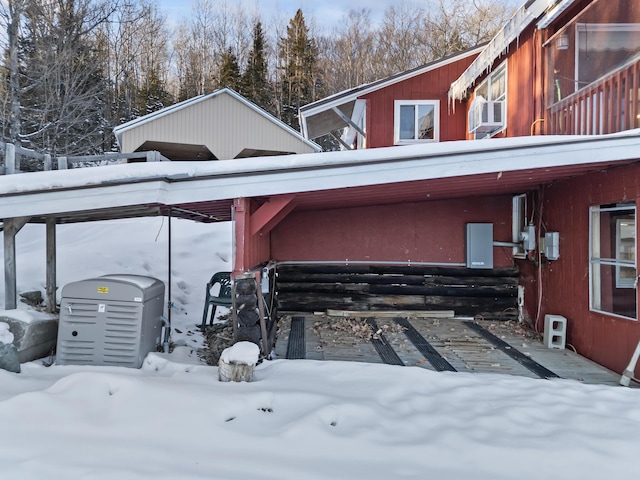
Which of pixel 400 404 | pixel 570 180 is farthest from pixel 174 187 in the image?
pixel 570 180

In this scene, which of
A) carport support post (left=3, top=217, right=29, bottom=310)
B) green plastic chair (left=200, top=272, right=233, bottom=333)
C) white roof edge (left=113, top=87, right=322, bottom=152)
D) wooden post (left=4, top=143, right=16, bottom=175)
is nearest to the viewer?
carport support post (left=3, top=217, right=29, bottom=310)

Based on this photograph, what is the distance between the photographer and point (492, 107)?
7996 mm

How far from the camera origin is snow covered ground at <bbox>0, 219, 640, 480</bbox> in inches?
99.0

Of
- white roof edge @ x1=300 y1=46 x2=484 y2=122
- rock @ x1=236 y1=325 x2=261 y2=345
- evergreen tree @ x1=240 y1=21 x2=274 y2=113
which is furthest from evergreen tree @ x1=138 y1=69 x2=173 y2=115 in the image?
rock @ x1=236 y1=325 x2=261 y2=345

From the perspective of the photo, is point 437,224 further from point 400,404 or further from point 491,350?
point 400,404

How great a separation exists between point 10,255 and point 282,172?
323 centimetres

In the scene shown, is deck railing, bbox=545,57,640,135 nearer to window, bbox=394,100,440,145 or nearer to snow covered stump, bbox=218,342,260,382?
window, bbox=394,100,440,145

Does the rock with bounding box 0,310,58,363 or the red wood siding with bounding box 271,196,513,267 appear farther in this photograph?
the red wood siding with bounding box 271,196,513,267

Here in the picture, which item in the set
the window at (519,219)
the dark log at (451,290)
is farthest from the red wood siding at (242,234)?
the window at (519,219)

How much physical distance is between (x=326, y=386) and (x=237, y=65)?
32.1 metres

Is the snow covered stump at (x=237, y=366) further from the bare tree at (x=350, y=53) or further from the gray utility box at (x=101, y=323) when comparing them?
the bare tree at (x=350, y=53)

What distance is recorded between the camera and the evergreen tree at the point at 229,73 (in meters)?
30.4

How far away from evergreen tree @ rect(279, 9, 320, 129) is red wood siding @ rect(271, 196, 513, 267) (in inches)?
959

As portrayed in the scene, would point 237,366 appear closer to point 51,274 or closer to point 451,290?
point 51,274
